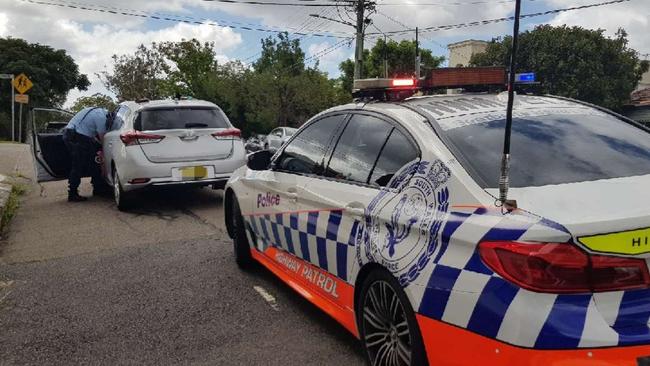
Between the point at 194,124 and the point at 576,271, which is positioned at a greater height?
the point at 194,124

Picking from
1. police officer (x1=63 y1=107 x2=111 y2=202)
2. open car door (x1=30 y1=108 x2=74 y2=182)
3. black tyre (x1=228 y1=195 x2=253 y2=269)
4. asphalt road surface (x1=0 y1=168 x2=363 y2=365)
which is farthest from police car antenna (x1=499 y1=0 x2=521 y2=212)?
open car door (x1=30 y1=108 x2=74 y2=182)

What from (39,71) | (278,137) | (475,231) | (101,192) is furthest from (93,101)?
(475,231)

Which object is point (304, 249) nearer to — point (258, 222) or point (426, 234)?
point (258, 222)

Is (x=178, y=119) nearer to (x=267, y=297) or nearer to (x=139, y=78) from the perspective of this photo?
(x=267, y=297)

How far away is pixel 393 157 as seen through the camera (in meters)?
3.02

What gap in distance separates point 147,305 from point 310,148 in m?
1.74

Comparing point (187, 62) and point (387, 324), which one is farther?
point (187, 62)

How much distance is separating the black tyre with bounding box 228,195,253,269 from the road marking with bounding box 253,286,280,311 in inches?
19.7

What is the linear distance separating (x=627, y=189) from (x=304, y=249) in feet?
6.70

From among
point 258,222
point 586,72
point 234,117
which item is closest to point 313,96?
point 234,117

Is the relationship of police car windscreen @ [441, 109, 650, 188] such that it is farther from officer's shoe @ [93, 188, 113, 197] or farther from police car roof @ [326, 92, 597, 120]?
officer's shoe @ [93, 188, 113, 197]

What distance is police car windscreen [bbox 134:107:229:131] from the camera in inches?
322

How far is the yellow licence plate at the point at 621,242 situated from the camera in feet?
6.63

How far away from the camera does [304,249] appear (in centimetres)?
382
